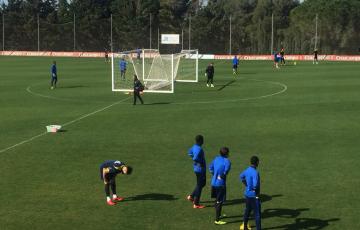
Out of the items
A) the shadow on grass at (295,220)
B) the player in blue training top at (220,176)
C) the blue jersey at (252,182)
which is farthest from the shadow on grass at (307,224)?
the player in blue training top at (220,176)

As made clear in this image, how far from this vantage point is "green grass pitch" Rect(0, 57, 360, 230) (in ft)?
43.9

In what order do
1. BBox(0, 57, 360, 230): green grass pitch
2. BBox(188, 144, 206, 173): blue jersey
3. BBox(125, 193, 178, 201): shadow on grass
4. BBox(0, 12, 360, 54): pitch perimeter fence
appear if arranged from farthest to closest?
BBox(0, 12, 360, 54): pitch perimeter fence
BBox(125, 193, 178, 201): shadow on grass
BBox(188, 144, 206, 173): blue jersey
BBox(0, 57, 360, 230): green grass pitch

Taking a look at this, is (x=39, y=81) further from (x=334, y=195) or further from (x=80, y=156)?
(x=334, y=195)

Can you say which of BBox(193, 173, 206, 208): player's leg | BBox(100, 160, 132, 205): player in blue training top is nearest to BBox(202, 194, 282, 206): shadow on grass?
BBox(193, 173, 206, 208): player's leg

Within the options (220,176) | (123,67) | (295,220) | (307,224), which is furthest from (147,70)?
(307,224)

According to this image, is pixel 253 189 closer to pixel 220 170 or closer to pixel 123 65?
pixel 220 170

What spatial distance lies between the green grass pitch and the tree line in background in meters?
48.4

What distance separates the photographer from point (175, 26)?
100812mm

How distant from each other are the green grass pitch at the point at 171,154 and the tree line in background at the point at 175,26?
48.4 meters

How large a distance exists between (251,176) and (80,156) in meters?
8.89

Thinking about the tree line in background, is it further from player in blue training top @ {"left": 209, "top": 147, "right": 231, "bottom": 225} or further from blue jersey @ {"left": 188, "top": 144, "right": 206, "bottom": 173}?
player in blue training top @ {"left": 209, "top": 147, "right": 231, "bottom": 225}

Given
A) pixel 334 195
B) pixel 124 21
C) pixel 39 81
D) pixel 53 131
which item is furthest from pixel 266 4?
pixel 334 195

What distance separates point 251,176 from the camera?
11.8m

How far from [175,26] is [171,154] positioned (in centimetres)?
8358
